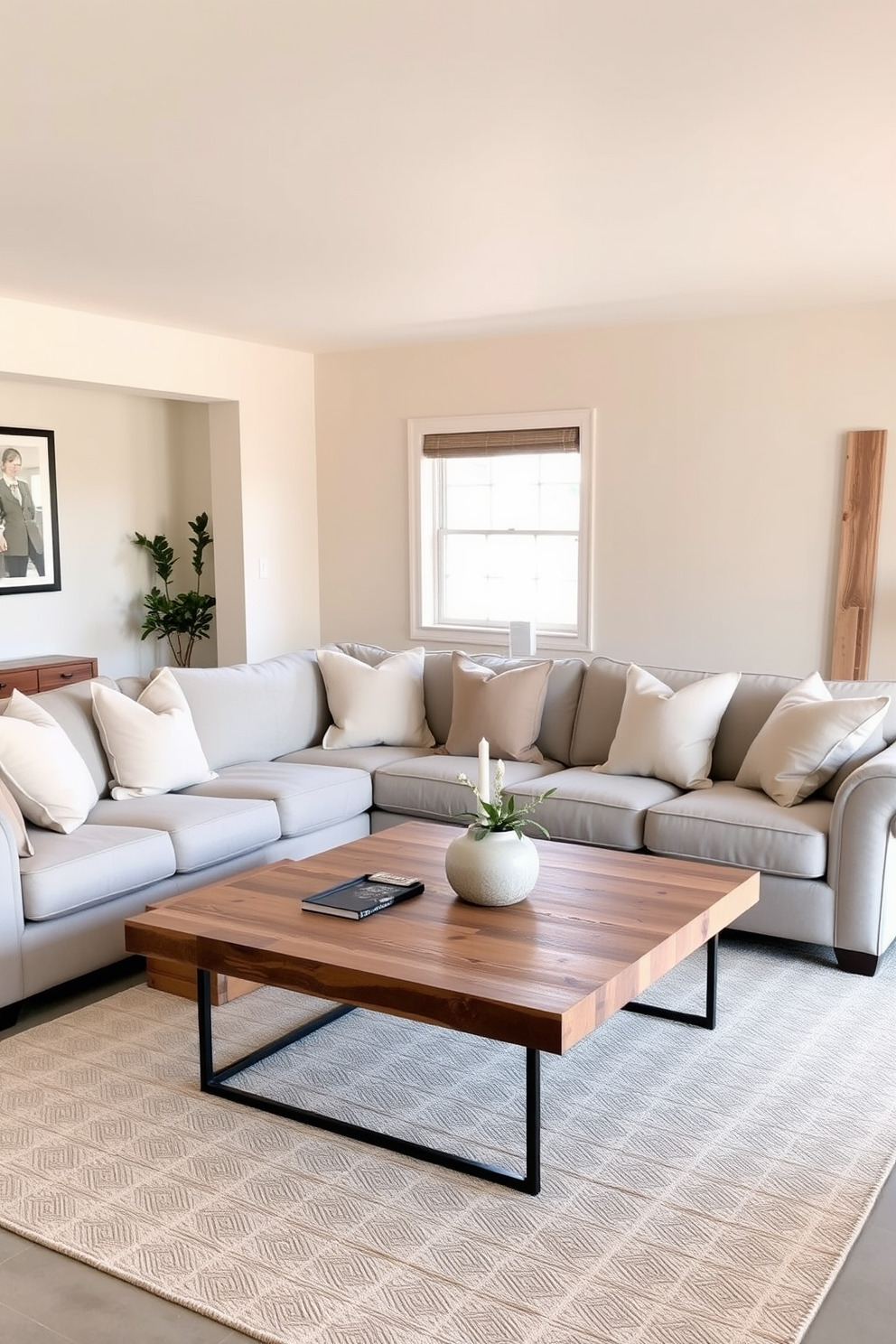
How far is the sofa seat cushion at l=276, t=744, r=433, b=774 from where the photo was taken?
467 cm

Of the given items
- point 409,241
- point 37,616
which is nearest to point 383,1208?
point 409,241

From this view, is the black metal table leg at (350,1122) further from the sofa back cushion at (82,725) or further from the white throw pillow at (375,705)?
the white throw pillow at (375,705)

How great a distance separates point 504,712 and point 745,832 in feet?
4.11

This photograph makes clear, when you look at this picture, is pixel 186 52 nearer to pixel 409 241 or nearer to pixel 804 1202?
pixel 409 241

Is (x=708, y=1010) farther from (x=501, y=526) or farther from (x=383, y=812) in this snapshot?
(x=501, y=526)

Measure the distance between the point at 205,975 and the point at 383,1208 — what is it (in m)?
0.76

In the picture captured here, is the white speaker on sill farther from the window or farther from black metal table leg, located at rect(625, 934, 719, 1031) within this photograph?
black metal table leg, located at rect(625, 934, 719, 1031)

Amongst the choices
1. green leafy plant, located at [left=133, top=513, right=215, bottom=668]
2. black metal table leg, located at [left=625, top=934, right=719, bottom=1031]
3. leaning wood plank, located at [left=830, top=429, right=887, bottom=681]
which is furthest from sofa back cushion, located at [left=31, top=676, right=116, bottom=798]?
leaning wood plank, located at [left=830, top=429, right=887, bottom=681]

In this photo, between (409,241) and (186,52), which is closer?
(186,52)

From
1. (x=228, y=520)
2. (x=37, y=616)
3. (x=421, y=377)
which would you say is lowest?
(x=37, y=616)

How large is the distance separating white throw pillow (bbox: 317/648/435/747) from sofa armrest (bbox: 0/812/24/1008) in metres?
1.97

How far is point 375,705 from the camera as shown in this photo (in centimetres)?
501

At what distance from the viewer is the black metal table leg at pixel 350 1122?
236 cm

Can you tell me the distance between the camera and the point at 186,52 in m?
2.79
